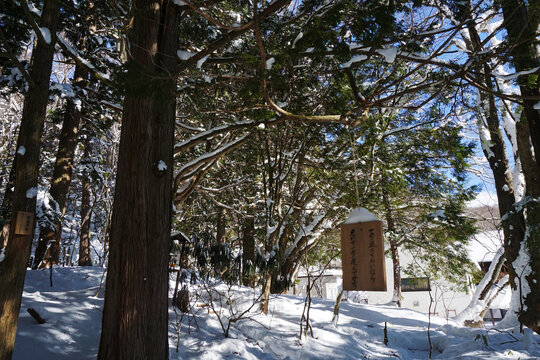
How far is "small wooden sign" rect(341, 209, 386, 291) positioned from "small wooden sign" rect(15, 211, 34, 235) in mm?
3281

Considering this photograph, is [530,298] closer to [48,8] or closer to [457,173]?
[457,173]

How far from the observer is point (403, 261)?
25859 millimetres

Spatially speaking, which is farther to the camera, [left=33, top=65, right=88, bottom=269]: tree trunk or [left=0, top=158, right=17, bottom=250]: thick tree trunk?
[left=33, top=65, right=88, bottom=269]: tree trunk

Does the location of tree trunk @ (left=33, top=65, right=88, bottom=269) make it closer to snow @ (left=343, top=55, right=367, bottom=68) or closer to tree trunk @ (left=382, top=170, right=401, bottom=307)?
snow @ (left=343, top=55, right=367, bottom=68)

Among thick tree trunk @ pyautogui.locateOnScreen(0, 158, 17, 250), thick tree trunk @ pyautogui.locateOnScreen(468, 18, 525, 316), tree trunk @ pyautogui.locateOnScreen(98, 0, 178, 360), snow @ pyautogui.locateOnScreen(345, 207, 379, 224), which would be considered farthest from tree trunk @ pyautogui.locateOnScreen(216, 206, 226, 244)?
snow @ pyautogui.locateOnScreen(345, 207, 379, 224)

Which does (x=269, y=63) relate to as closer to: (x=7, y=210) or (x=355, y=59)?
(x=355, y=59)

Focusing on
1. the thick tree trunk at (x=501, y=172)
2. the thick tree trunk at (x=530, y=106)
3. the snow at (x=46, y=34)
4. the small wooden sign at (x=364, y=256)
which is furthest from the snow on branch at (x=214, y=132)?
the thick tree trunk at (x=501, y=172)

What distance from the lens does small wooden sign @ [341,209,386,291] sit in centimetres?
304

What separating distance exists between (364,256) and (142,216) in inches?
79.0

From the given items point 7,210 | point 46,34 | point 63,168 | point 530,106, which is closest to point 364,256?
point 530,106

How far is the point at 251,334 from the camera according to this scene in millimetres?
5656

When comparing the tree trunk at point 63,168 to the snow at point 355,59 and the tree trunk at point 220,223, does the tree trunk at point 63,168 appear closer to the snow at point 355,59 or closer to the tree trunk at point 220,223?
the tree trunk at point 220,223

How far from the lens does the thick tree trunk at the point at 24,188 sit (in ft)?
11.4

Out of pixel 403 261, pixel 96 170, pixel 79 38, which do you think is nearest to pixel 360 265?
pixel 96 170
